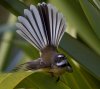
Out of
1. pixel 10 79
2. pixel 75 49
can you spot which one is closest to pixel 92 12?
pixel 75 49

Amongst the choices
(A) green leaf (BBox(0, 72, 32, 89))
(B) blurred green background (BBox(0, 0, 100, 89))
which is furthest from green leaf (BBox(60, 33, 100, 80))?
(A) green leaf (BBox(0, 72, 32, 89))

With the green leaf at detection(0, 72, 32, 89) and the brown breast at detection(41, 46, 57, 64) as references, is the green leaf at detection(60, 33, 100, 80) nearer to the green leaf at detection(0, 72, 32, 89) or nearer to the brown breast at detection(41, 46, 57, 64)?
the brown breast at detection(41, 46, 57, 64)

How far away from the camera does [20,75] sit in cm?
41

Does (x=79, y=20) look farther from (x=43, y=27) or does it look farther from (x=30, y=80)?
(x=30, y=80)

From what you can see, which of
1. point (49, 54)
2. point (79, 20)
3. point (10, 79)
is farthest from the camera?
point (79, 20)

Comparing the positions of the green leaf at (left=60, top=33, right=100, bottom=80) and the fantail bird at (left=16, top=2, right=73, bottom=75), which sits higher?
the fantail bird at (left=16, top=2, right=73, bottom=75)

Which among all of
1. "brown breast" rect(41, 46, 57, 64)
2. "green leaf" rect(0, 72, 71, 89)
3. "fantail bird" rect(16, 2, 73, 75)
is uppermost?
"fantail bird" rect(16, 2, 73, 75)

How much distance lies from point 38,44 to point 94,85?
0.16 m

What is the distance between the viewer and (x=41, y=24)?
1.97 ft

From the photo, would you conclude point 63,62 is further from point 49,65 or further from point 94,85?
point 94,85

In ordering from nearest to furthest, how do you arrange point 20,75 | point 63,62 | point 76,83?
point 20,75 → point 63,62 → point 76,83

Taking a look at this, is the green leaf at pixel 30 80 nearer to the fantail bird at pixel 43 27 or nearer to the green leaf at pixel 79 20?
the fantail bird at pixel 43 27

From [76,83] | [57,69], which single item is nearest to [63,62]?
[57,69]

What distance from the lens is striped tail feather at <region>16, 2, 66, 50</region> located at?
59cm
